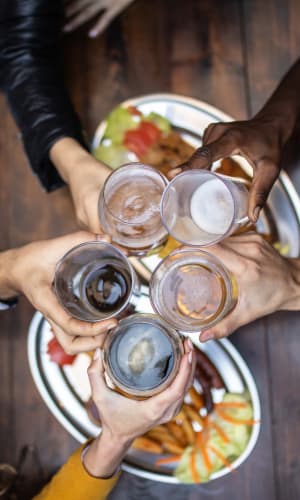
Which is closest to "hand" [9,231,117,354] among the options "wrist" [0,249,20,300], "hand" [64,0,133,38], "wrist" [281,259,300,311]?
"wrist" [0,249,20,300]

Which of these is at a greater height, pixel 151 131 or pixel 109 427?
pixel 151 131

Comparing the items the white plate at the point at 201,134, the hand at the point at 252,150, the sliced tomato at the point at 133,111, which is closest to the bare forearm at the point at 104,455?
the white plate at the point at 201,134

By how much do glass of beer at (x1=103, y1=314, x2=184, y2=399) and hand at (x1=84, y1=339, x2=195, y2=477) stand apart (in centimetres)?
2

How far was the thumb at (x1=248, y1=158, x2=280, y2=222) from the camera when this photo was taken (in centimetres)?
88

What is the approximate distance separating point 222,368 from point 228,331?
217mm

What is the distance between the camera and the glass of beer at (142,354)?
0.81 m

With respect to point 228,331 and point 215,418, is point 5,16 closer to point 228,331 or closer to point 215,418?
point 228,331

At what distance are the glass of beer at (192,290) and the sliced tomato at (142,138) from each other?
1.33ft

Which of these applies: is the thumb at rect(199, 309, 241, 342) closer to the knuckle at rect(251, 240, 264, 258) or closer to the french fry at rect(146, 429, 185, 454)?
the knuckle at rect(251, 240, 264, 258)

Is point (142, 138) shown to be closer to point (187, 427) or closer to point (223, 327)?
point (223, 327)

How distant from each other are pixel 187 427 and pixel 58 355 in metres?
0.30

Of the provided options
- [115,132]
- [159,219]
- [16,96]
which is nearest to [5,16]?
[16,96]

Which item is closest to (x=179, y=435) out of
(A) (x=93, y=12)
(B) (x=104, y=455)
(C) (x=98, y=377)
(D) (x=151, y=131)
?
(B) (x=104, y=455)

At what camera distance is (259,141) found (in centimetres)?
94
